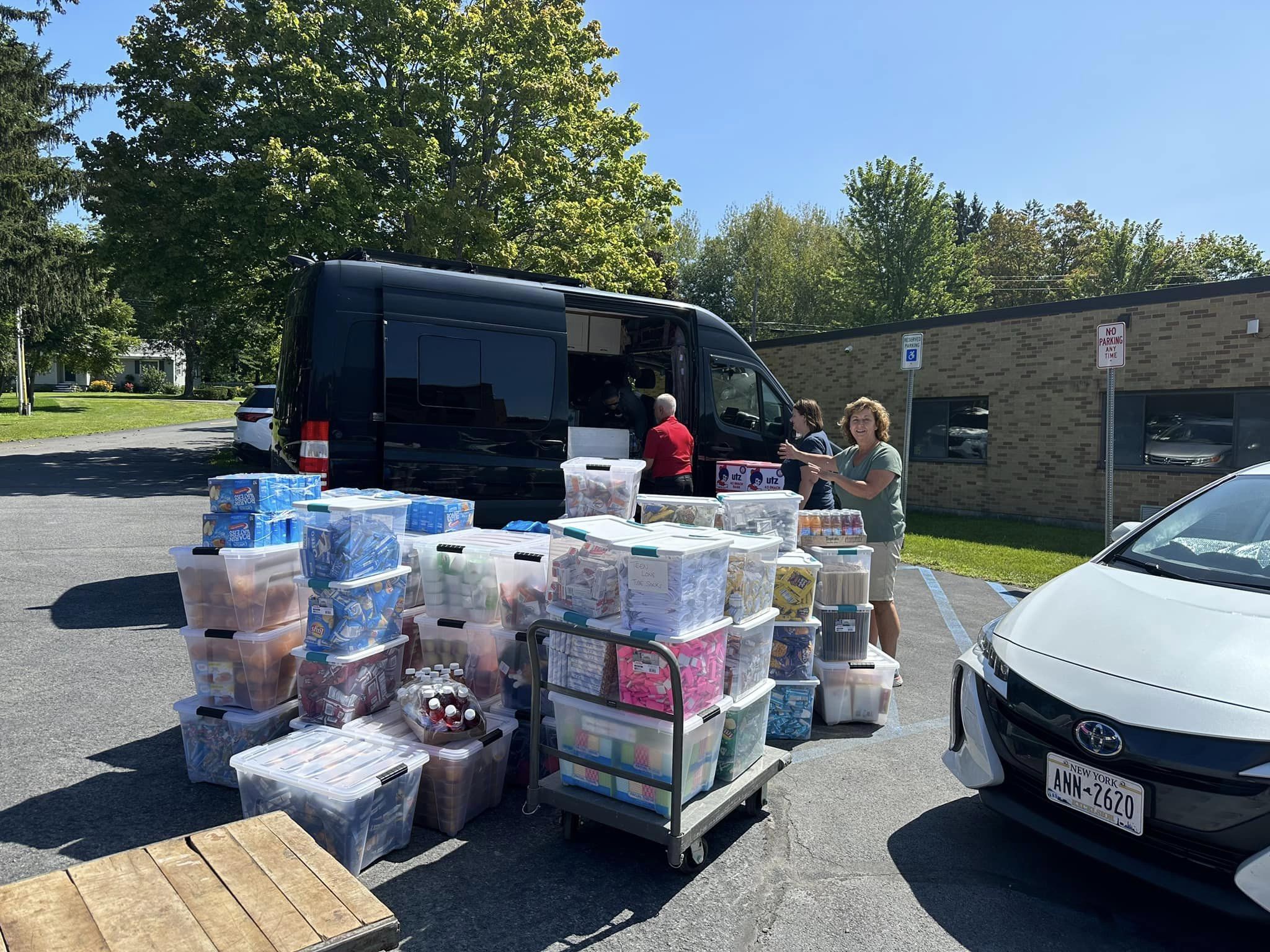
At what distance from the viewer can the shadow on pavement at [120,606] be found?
655 cm

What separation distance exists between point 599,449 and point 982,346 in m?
9.98

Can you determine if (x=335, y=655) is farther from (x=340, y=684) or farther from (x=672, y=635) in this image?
(x=672, y=635)

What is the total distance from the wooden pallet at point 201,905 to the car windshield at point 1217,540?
367 cm

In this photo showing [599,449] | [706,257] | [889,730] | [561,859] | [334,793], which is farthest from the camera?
[706,257]

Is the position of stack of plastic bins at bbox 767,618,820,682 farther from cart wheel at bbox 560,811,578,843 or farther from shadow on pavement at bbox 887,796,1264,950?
cart wheel at bbox 560,811,578,843

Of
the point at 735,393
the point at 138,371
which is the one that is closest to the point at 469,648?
the point at 735,393

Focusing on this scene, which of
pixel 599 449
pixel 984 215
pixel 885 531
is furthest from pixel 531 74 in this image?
pixel 984 215

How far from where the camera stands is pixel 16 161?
25.6 m

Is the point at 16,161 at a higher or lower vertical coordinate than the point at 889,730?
higher

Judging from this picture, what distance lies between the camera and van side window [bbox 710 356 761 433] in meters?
8.73

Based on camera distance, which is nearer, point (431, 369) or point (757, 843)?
point (757, 843)

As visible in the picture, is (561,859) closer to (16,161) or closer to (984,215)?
(16,161)

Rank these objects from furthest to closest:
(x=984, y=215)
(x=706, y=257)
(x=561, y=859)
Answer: (x=984, y=215) < (x=706, y=257) < (x=561, y=859)

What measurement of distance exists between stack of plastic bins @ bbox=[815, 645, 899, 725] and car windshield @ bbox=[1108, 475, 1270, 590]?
1544 mm
